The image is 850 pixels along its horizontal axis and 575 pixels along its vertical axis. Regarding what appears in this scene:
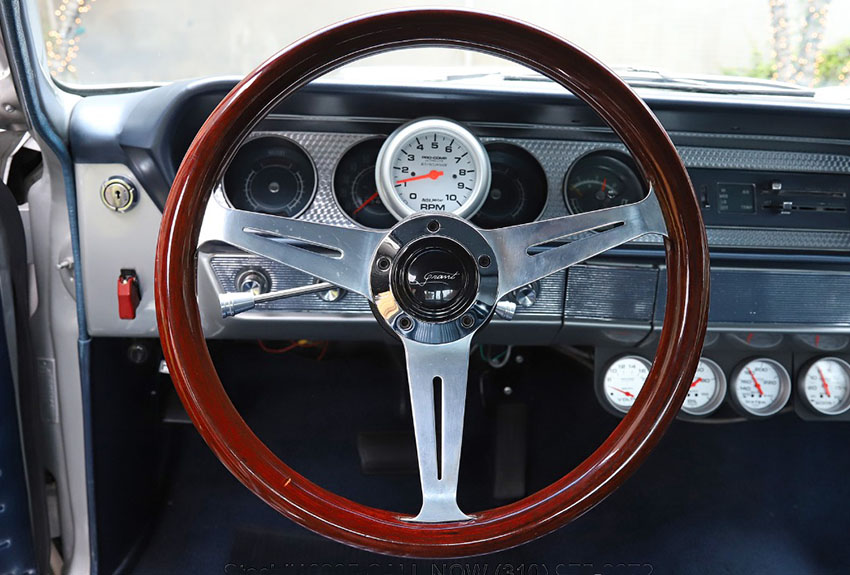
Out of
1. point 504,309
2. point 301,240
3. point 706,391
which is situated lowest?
point 706,391

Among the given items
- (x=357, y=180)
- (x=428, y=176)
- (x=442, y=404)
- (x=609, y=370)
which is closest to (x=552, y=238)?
(x=442, y=404)

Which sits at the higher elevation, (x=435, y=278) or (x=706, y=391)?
(x=435, y=278)

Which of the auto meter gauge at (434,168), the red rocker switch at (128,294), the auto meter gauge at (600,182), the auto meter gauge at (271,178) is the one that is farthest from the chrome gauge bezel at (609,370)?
the red rocker switch at (128,294)

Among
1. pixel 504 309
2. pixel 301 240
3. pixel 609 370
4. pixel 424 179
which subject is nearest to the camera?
pixel 301 240

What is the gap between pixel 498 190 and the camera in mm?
1431

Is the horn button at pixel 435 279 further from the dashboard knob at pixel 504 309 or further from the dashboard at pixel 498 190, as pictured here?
the dashboard at pixel 498 190

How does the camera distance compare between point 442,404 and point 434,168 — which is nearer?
point 442,404

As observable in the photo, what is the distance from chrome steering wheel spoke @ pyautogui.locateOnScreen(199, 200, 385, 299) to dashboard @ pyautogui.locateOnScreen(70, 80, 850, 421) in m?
0.31

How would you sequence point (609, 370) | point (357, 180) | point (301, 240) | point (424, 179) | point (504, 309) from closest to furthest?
point (301, 240)
point (504, 309)
point (424, 179)
point (357, 180)
point (609, 370)

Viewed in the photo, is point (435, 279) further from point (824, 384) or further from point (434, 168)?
point (824, 384)

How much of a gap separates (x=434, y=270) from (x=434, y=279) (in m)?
0.01

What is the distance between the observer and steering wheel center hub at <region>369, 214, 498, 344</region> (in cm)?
95

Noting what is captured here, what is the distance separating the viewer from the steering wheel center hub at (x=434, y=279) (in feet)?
3.12

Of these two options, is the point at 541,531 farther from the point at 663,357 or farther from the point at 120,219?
the point at 120,219
